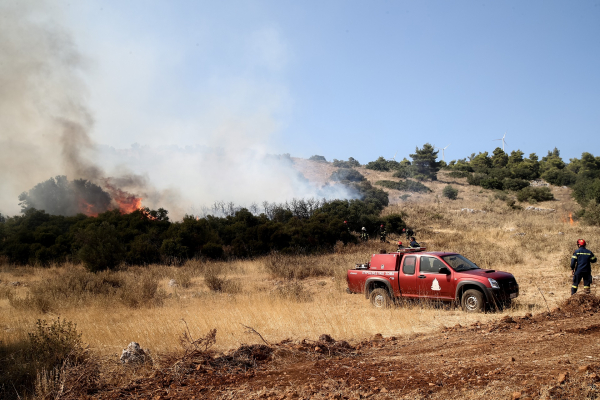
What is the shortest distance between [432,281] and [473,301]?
113 cm

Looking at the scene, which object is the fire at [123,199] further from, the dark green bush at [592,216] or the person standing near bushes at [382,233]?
the dark green bush at [592,216]

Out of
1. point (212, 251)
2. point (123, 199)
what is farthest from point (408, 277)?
point (123, 199)

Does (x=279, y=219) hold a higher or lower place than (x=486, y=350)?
higher

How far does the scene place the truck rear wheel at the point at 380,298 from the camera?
11227 mm

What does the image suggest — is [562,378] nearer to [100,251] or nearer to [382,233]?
[100,251]

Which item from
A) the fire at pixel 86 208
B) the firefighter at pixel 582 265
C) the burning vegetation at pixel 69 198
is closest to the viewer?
the firefighter at pixel 582 265

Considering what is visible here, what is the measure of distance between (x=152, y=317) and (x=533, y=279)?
13.3 meters

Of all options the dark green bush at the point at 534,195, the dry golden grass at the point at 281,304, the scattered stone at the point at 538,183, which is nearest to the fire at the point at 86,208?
the dry golden grass at the point at 281,304

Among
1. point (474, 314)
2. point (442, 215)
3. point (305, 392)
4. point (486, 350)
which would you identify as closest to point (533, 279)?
point (474, 314)

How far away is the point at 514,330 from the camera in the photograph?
24.3ft

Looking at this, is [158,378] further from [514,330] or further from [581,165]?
[581,165]

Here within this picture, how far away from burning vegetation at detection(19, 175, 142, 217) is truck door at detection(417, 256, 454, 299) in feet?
95.8

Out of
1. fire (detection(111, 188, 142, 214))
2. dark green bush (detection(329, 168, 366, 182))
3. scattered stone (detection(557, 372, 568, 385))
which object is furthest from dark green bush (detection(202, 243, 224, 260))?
dark green bush (detection(329, 168, 366, 182))

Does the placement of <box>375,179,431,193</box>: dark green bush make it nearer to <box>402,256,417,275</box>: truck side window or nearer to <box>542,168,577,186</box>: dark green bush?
<box>542,168,577,186</box>: dark green bush
